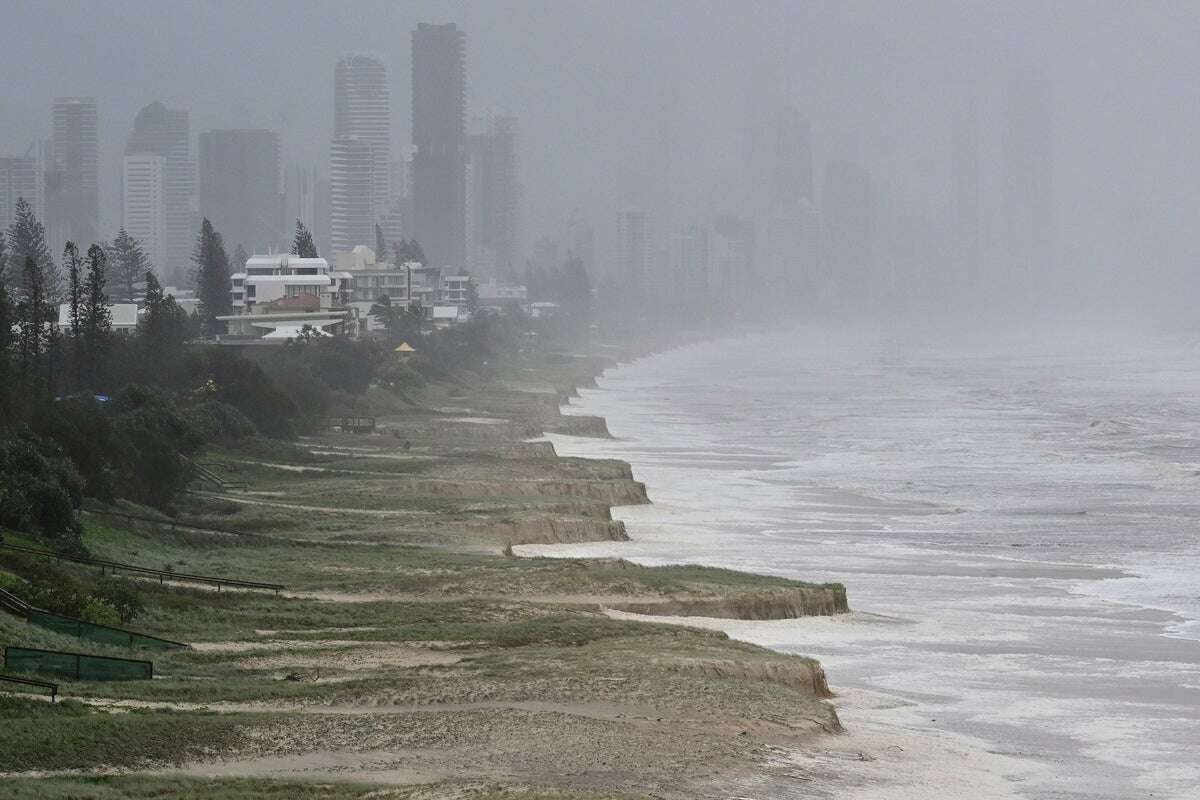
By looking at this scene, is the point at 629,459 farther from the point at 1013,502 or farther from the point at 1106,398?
the point at 1106,398

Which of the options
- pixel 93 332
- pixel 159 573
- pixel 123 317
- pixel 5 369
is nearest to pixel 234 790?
pixel 159 573

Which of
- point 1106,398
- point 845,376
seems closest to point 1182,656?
point 1106,398

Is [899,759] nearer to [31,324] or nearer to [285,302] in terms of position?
[31,324]

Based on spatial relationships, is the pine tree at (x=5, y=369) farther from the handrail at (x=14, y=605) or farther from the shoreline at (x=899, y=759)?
the shoreline at (x=899, y=759)

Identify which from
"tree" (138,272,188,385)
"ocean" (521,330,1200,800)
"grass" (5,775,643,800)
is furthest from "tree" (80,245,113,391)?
"grass" (5,775,643,800)

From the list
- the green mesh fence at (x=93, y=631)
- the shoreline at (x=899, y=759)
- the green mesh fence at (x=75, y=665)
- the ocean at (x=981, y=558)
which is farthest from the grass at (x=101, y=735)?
the ocean at (x=981, y=558)
